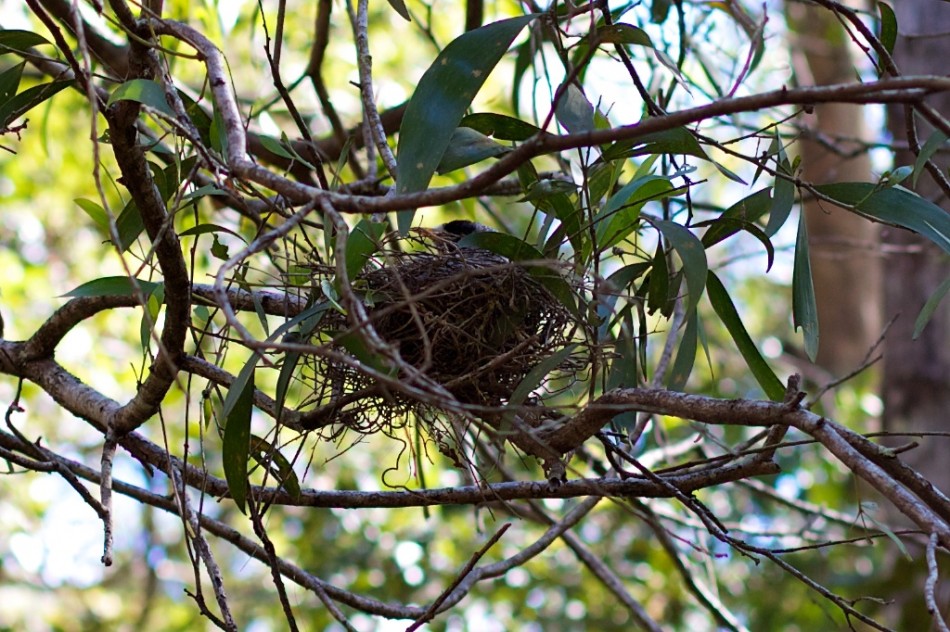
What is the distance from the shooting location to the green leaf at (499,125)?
1.07 m

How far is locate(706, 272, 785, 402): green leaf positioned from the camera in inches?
42.7

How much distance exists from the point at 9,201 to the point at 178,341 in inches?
136

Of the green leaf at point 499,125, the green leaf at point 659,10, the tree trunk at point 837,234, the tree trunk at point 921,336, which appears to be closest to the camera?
the green leaf at point 499,125

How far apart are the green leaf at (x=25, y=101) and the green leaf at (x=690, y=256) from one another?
2.27 feet

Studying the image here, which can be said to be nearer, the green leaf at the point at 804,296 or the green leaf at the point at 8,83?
the green leaf at the point at 804,296

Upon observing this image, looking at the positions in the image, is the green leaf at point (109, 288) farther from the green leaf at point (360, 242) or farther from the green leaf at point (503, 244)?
the green leaf at point (503, 244)

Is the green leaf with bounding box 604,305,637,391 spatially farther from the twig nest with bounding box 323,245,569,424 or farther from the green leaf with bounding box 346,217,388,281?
the green leaf with bounding box 346,217,388,281

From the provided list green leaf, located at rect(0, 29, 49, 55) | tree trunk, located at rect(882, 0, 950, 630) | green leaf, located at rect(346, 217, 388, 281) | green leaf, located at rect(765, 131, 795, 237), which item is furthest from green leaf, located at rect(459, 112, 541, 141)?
tree trunk, located at rect(882, 0, 950, 630)

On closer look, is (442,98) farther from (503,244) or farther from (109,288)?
(109,288)

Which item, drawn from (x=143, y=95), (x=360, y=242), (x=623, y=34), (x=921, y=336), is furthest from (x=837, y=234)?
(x=143, y=95)

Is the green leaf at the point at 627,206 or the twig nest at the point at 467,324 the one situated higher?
the green leaf at the point at 627,206

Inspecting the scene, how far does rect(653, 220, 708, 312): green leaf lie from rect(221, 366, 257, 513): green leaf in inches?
18.1

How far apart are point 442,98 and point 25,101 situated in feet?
1.78

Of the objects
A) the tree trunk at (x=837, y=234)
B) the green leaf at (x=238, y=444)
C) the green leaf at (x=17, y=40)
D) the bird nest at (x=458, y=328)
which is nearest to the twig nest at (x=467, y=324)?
the bird nest at (x=458, y=328)
